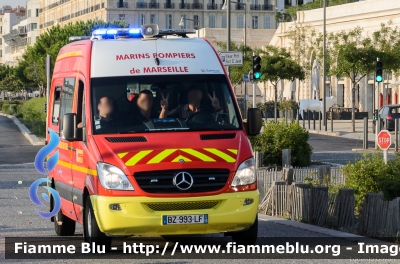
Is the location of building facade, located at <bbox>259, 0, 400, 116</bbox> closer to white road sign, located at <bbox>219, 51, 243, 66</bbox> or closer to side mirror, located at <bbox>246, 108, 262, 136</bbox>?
white road sign, located at <bbox>219, 51, 243, 66</bbox>

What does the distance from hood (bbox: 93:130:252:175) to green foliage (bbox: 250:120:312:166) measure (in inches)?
582

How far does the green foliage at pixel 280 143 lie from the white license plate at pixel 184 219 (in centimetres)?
1524

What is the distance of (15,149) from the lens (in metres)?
39.1

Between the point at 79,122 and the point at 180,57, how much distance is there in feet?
4.50

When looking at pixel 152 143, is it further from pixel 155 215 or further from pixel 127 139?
pixel 155 215

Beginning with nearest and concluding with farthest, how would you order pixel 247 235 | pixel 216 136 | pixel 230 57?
pixel 216 136 < pixel 247 235 < pixel 230 57

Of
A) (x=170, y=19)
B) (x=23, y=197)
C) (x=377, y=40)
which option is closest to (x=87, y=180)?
(x=23, y=197)

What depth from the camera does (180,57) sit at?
41.2 ft

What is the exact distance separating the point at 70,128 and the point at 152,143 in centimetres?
114

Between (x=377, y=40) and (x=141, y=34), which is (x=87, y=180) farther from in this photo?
(x=377, y=40)

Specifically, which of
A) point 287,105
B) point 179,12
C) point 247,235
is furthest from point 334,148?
point 179,12

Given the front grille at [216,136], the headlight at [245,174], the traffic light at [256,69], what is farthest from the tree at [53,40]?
the headlight at [245,174]

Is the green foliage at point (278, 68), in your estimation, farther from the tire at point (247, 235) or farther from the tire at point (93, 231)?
the tire at point (93, 231)

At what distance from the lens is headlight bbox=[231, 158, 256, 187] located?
11344mm
